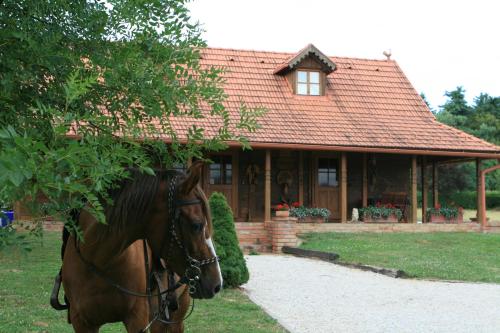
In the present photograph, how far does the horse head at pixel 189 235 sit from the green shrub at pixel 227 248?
6.67 metres

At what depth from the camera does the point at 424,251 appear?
16078mm

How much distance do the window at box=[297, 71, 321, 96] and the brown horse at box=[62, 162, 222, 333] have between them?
62.3 feet

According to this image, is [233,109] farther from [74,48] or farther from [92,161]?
[92,161]

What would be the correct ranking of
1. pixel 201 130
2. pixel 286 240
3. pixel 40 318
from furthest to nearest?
pixel 286 240
pixel 40 318
pixel 201 130

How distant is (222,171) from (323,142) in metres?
3.74

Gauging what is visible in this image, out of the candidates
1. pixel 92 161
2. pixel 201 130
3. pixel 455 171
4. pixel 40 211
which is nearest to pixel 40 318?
pixel 201 130

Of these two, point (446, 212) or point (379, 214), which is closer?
point (379, 214)

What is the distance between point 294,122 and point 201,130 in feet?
57.1

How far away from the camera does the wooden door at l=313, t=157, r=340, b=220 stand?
71.7 ft

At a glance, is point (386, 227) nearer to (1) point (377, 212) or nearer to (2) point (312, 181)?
(1) point (377, 212)

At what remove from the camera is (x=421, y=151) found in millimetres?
20562

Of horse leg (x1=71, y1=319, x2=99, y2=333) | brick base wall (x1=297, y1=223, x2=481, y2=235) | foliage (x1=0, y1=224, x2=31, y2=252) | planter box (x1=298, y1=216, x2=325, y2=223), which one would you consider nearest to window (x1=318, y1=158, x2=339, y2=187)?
planter box (x1=298, y1=216, x2=325, y2=223)

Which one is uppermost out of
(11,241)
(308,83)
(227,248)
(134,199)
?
(308,83)

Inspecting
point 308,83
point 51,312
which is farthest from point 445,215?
point 51,312
